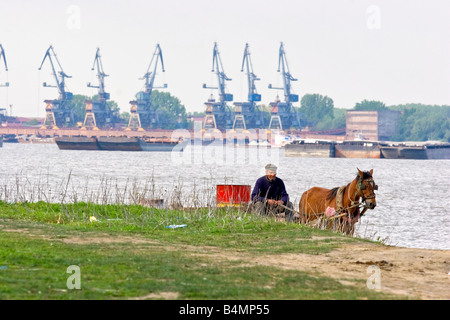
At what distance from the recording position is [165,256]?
11.5m

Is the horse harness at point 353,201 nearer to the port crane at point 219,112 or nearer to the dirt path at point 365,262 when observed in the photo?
the dirt path at point 365,262

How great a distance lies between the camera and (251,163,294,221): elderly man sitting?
54.1 feet

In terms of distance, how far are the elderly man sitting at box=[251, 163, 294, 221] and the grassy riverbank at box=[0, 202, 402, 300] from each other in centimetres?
33

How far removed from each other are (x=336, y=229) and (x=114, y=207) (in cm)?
594

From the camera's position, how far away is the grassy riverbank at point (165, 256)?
8750mm

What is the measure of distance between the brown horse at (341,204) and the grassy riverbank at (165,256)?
76 centimetres

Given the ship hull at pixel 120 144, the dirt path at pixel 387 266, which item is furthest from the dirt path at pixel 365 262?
the ship hull at pixel 120 144

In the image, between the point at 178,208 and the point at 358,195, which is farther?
the point at 178,208

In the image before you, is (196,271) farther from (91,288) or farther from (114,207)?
(114,207)

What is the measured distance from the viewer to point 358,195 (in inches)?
615

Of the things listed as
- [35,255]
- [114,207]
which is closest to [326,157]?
[114,207]

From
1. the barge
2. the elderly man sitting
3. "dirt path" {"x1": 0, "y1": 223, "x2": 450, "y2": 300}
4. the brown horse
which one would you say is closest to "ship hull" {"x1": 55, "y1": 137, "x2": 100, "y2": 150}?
the barge

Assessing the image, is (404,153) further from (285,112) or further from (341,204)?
(341,204)
